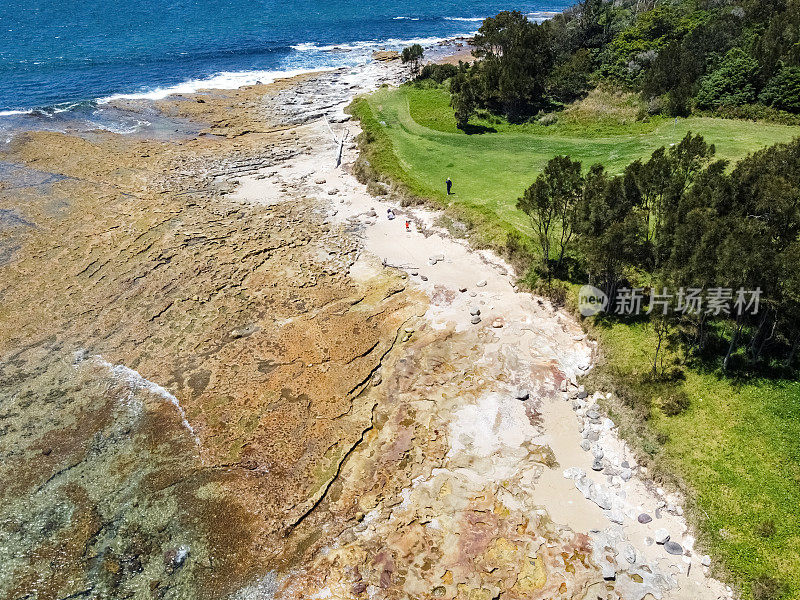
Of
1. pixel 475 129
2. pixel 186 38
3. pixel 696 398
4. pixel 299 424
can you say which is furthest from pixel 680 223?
pixel 186 38

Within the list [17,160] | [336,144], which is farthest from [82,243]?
[336,144]

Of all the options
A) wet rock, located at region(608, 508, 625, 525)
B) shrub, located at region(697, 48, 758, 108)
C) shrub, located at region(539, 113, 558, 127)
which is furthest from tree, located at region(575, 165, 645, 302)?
shrub, located at region(697, 48, 758, 108)

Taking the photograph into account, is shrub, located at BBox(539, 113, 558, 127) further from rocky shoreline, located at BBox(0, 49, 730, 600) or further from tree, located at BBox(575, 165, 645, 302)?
tree, located at BBox(575, 165, 645, 302)

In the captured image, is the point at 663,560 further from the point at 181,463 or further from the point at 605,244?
the point at 181,463

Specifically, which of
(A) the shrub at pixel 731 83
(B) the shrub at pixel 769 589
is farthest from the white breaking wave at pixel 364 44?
(B) the shrub at pixel 769 589

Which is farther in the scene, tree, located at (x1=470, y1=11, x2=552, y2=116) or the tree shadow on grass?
tree, located at (x1=470, y1=11, x2=552, y2=116)
